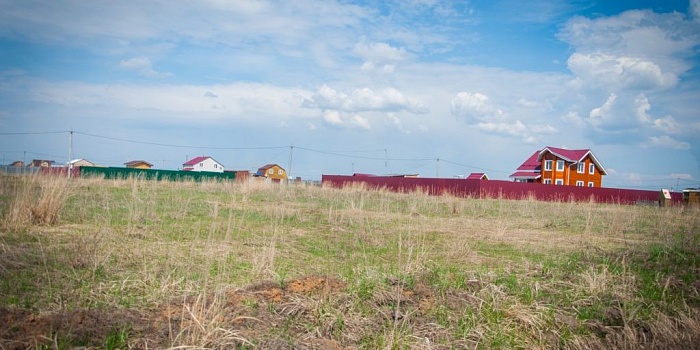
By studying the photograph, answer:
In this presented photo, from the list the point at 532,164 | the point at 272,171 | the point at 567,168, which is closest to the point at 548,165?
the point at 567,168

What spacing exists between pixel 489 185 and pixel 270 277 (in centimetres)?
2453

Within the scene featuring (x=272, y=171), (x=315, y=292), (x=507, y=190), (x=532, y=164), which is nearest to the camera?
(x=315, y=292)

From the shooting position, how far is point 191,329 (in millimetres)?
3260

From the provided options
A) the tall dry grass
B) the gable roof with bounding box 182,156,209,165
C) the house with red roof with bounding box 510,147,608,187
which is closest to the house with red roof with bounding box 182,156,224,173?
the gable roof with bounding box 182,156,209,165

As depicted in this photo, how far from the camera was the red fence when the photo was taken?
91.0 ft

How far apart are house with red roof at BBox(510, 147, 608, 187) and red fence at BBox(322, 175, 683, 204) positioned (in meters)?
6.25

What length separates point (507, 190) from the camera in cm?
2877

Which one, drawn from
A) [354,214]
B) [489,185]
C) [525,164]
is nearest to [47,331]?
[354,214]

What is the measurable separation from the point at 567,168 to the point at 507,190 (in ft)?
53.2

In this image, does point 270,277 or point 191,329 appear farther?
point 270,277

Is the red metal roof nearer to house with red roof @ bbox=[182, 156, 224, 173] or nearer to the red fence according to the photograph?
the red fence

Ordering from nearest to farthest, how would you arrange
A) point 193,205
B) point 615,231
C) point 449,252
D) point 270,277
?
point 270,277 → point 449,252 → point 615,231 → point 193,205

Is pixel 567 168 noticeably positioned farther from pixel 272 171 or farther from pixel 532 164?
pixel 272 171

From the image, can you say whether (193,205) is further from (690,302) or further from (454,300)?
(690,302)
